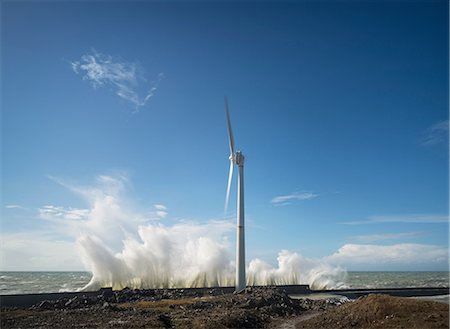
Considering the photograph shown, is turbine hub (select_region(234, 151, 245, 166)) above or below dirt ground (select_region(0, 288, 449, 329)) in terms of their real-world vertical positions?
above

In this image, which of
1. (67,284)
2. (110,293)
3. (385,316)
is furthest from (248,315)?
(67,284)

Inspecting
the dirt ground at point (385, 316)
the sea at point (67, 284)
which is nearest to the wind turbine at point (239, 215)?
the dirt ground at point (385, 316)

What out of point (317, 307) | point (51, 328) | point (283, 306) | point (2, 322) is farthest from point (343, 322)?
A: point (2, 322)

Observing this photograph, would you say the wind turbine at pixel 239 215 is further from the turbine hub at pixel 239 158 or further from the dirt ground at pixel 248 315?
the dirt ground at pixel 248 315

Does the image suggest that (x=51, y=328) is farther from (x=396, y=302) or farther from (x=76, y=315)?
(x=396, y=302)

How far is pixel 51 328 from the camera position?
2458 cm

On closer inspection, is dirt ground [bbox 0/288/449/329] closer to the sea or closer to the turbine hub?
the turbine hub

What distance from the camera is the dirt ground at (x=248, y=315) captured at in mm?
23203

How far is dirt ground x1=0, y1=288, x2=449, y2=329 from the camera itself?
23.2 metres

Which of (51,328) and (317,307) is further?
(317,307)

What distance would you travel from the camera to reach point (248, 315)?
87.7 feet

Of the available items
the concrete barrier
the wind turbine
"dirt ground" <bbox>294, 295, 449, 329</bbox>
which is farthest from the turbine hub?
"dirt ground" <bbox>294, 295, 449, 329</bbox>

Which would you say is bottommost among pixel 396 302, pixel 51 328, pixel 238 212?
pixel 51 328

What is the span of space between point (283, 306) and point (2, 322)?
74.3 feet
